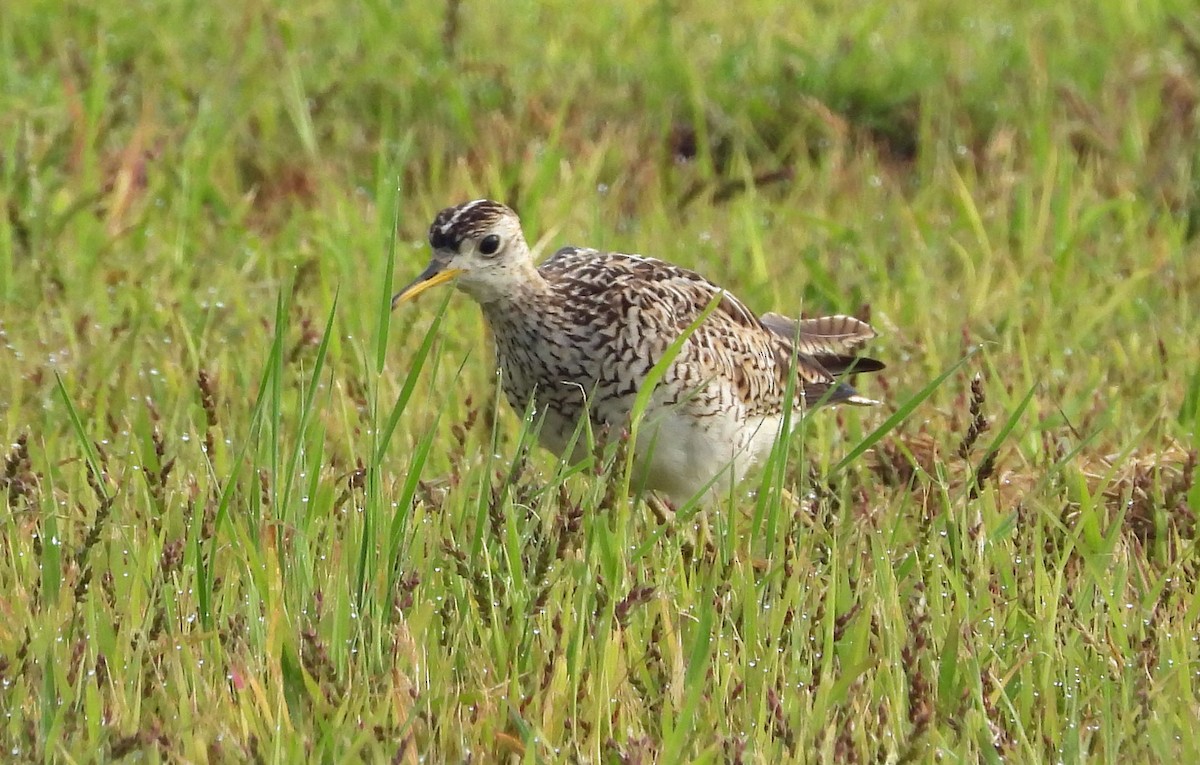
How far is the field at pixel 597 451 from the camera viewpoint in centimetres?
375

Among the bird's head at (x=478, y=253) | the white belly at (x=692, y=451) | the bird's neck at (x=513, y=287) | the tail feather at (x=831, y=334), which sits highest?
the bird's head at (x=478, y=253)

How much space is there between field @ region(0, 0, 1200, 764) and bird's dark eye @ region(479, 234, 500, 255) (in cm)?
39

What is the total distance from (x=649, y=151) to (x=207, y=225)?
190 centimetres

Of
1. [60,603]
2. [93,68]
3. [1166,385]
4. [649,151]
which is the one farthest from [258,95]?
[60,603]

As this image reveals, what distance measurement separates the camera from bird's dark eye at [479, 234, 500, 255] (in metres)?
5.18

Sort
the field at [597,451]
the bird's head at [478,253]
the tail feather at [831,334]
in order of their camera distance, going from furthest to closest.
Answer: the tail feather at [831,334] < the bird's head at [478,253] < the field at [597,451]

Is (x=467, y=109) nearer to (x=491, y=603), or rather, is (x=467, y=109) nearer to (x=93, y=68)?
(x=93, y=68)

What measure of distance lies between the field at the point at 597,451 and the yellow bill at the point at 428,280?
0.45 ft

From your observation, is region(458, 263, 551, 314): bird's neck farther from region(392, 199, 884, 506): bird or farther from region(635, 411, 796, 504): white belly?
region(635, 411, 796, 504): white belly

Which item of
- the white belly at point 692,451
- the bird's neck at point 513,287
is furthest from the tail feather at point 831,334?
the bird's neck at point 513,287

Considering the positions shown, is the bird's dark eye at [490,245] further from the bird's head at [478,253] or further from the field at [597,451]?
the field at [597,451]

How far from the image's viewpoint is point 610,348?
200 inches

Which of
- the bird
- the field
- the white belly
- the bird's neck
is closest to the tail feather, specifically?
the field

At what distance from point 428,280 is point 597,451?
37.0 inches
